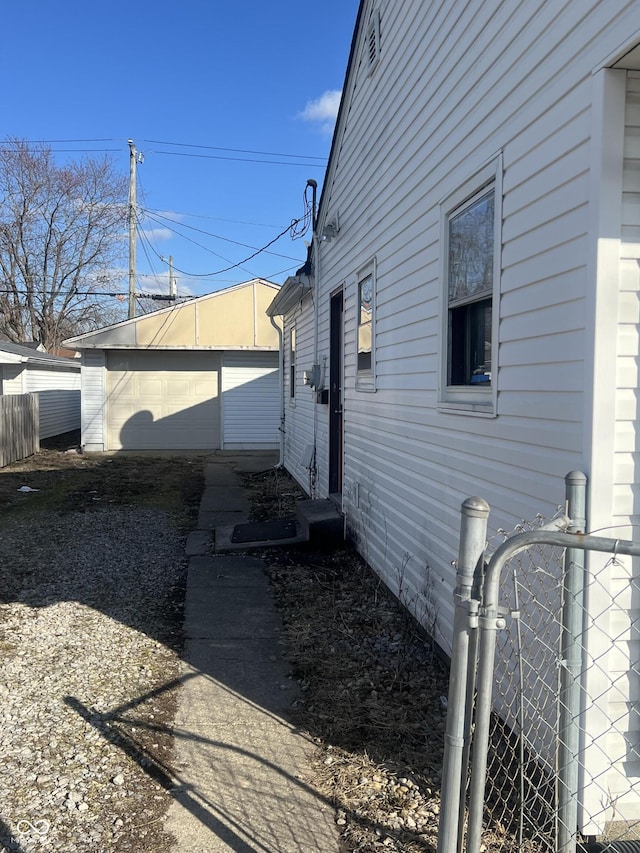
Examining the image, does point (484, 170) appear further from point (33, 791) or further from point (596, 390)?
point (33, 791)

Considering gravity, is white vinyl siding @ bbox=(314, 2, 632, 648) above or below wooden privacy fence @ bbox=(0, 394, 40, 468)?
above

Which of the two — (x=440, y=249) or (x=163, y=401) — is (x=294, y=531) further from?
(x=163, y=401)

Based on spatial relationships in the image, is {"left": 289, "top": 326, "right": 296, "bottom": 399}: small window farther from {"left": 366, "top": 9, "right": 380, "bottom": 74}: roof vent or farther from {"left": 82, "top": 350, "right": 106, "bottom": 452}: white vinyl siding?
{"left": 82, "top": 350, "right": 106, "bottom": 452}: white vinyl siding

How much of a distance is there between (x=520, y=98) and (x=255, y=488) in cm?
962

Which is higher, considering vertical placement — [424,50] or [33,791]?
[424,50]

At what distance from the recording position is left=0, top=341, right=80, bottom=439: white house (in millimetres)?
19734

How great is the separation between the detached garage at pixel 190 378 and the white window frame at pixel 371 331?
36.9 feet

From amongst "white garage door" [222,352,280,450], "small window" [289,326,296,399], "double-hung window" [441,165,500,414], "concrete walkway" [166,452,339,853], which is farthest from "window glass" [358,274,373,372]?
"white garage door" [222,352,280,450]

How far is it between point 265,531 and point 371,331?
2762 mm

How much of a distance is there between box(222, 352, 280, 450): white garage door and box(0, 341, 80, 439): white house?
602 centimetres

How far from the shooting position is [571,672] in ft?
7.82

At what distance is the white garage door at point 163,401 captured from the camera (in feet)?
61.3

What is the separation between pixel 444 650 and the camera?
4176 millimetres

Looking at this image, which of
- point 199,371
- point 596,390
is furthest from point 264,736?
point 199,371
